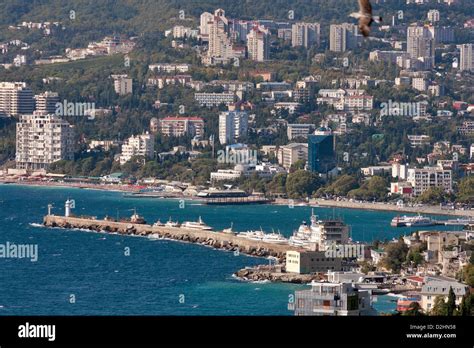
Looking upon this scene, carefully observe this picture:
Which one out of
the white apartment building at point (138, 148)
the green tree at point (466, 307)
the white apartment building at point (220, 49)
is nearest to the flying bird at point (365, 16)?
the green tree at point (466, 307)

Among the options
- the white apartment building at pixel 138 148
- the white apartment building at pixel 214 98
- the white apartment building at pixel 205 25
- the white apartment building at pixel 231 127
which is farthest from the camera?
the white apartment building at pixel 205 25

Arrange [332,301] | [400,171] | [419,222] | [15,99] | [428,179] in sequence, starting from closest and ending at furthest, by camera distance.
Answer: [332,301] < [419,222] < [428,179] < [400,171] < [15,99]

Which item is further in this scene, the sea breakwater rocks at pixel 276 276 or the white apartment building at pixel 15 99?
Answer: the white apartment building at pixel 15 99

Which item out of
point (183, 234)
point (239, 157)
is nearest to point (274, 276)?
point (183, 234)

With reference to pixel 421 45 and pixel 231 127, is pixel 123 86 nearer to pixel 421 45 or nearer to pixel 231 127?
pixel 231 127

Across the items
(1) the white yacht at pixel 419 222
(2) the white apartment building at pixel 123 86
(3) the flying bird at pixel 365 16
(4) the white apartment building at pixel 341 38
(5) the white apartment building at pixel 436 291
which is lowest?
(1) the white yacht at pixel 419 222

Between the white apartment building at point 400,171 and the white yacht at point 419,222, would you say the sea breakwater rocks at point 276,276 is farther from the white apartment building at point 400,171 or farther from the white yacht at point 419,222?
the white apartment building at point 400,171
